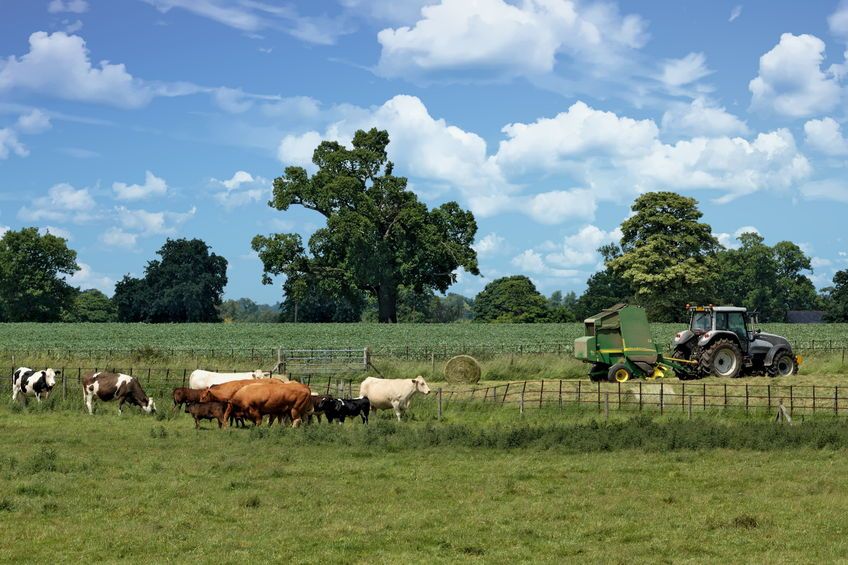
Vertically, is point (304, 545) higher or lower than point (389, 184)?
lower

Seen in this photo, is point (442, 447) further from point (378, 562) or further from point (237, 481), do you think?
point (378, 562)

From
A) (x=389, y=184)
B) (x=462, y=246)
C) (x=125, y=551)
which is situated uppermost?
(x=389, y=184)

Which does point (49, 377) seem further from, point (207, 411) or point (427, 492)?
point (427, 492)

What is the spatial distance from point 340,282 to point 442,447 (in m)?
52.5

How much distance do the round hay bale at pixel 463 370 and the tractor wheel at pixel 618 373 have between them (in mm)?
4839

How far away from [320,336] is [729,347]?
1379 inches

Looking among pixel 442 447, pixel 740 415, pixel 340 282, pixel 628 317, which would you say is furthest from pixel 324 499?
pixel 340 282

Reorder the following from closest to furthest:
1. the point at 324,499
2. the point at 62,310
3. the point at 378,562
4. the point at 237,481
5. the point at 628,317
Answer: the point at 378,562 → the point at 324,499 → the point at 237,481 → the point at 628,317 → the point at 62,310

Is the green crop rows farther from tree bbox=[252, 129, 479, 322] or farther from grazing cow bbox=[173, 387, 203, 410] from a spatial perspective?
grazing cow bbox=[173, 387, 203, 410]

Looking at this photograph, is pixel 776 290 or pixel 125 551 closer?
pixel 125 551

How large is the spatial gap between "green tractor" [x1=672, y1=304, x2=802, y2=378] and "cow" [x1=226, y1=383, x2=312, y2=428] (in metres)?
15.8

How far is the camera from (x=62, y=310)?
367 ft

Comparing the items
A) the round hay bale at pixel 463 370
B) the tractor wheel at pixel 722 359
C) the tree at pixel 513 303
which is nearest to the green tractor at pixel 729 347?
the tractor wheel at pixel 722 359

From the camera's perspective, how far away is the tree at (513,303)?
353ft
